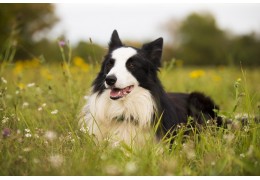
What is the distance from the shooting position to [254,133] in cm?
358

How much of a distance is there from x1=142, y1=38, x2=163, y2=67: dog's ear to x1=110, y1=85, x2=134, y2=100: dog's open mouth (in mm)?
518

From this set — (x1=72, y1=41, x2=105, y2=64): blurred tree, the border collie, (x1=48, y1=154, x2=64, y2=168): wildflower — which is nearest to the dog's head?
the border collie

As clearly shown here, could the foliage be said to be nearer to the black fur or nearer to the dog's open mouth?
the black fur

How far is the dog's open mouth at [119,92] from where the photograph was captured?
4262 millimetres

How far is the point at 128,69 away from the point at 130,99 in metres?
0.39

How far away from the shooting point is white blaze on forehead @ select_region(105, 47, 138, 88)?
4.16 meters

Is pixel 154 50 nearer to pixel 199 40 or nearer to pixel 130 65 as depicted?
pixel 130 65

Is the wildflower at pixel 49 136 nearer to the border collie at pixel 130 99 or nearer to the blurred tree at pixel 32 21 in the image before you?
the border collie at pixel 130 99

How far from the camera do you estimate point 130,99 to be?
4465 millimetres

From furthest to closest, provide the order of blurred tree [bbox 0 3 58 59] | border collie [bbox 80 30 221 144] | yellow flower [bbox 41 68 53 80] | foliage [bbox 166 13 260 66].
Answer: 1. foliage [bbox 166 13 260 66]
2. blurred tree [bbox 0 3 58 59]
3. yellow flower [bbox 41 68 53 80]
4. border collie [bbox 80 30 221 144]

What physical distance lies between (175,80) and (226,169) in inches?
256

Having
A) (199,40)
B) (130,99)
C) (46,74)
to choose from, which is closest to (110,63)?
(130,99)

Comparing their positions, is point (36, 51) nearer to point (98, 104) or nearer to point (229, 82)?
point (229, 82)

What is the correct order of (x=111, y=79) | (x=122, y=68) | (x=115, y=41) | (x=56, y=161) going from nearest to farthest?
(x=56, y=161), (x=111, y=79), (x=122, y=68), (x=115, y=41)
